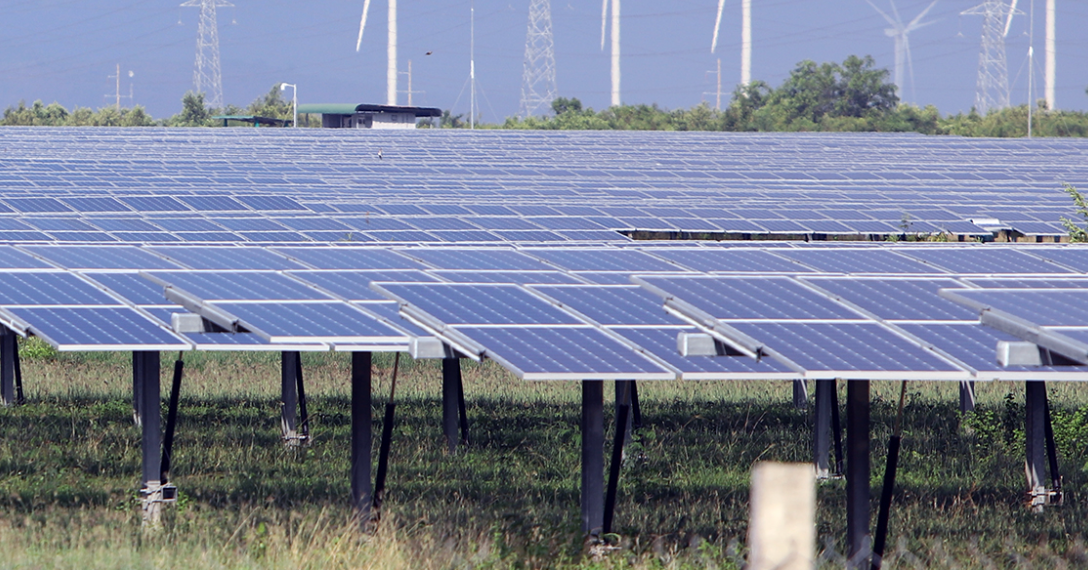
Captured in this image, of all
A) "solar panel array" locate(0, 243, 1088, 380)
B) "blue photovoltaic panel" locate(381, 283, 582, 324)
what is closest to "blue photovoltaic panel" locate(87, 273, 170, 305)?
"solar panel array" locate(0, 243, 1088, 380)

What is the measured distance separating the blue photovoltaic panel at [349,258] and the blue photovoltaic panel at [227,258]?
0.32 meters

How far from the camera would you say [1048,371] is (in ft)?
36.4

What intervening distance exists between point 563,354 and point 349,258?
647 cm

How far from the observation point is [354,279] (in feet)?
51.5

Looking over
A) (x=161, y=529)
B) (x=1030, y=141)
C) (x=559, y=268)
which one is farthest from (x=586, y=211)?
(x=1030, y=141)

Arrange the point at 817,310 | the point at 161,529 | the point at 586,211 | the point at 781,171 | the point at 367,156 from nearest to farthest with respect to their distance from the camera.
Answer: the point at 817,310, the point at 161,529, the point at 586,211, the point at 781,171, the point at 367,156

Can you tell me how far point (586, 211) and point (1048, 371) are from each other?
63.5 ft

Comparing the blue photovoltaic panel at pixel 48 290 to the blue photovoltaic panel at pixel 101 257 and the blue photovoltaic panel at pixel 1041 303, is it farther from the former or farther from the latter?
the blue photovoltaic panel at pixel 1041 303

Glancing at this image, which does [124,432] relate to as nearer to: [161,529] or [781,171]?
[161,529]

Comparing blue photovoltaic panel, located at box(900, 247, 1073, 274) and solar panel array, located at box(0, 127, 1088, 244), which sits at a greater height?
solar panel array, located at box(0, 127, 1088, 244)

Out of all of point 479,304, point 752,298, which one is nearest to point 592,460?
point 479,304

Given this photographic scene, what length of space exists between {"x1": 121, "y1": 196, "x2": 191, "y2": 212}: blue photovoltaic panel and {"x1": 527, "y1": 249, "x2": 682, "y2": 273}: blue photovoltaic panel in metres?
14.0

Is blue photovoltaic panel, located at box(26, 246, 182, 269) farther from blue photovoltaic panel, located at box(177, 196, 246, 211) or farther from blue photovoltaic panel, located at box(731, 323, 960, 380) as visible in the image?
blue photovoltaic panel, located at box(177, 196, 246, 211)

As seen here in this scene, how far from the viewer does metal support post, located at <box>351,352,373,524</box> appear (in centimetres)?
1466
